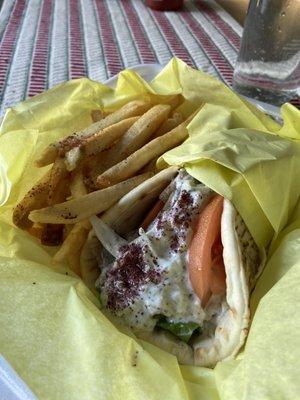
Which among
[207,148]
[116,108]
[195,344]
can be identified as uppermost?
[207,148]

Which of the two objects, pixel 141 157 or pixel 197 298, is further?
pixel 141 157

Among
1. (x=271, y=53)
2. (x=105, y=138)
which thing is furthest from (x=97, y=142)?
(x=271, y=53)

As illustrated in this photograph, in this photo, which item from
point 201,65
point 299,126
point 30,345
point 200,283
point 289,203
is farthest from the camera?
point 201,65

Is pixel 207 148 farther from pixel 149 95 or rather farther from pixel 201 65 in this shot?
pixel 201 65

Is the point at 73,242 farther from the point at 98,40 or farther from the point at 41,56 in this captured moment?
the point at 98,40

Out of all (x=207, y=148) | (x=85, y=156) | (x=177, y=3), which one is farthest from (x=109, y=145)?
(x=177, y=3)

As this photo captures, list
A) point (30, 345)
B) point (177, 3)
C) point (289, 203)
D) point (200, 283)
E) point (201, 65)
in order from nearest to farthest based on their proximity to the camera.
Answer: point (30, 345) → point (200, 283) → point (289, 203) → point (201, 65) → point (177, 3)
